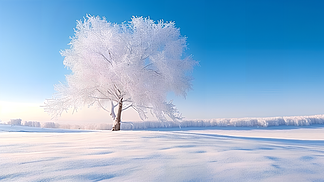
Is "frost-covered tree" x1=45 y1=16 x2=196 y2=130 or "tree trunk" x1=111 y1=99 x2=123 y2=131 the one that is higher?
"frost-covered tree" x1=45 y1=16 x2=196 y2=130

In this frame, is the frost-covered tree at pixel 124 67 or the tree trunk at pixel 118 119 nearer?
the frost-covered tree at pixel 124 67

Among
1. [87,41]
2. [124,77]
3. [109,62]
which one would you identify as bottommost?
[124,77]

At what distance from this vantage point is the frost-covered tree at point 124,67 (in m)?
10.4

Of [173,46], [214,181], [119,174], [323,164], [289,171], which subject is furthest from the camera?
→ [173,46]

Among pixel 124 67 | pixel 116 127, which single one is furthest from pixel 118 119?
pixel 124 67

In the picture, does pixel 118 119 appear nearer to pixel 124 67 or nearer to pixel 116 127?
pixel 116 127

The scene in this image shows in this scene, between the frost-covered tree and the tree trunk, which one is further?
the tree trunk

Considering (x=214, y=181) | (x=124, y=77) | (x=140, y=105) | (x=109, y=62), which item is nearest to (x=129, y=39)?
(x=109, y=62)

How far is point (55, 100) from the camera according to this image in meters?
10.9

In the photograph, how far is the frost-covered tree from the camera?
408 inches

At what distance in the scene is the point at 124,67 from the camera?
9859 mm

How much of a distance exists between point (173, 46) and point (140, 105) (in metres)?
4.04

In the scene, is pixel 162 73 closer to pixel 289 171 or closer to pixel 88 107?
pixel 88 107

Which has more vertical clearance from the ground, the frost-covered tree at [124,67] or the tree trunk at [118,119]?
the frost-covered tree at [124,67]
